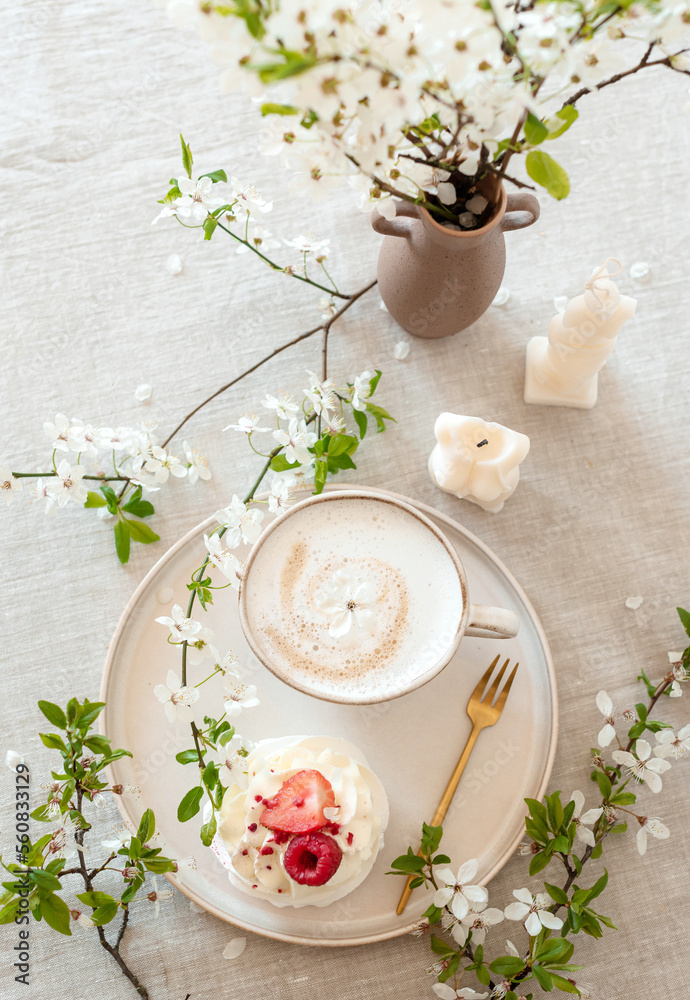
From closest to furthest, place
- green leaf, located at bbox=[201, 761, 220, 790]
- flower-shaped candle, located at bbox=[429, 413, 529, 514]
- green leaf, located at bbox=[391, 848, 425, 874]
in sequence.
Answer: green leaf, located at bbox=[201, 761, 220, 790], green leaf, located at bbox=[391, 848, 425, 874], flower-shaped candle, located at bbox=[429, 413, 529, 514]

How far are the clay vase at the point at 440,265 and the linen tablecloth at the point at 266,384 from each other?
0.35ft

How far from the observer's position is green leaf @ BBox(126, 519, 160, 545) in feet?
3.30

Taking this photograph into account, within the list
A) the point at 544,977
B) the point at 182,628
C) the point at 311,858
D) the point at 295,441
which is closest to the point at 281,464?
the point at 295,441

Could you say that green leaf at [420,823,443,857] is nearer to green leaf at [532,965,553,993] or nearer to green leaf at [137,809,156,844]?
green leaf at [532,965,553,993]

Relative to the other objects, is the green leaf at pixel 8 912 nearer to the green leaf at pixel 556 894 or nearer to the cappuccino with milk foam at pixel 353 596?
the cappuccino with milk foam at pixel 353 596

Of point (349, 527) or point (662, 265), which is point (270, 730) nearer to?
point (349, 527)

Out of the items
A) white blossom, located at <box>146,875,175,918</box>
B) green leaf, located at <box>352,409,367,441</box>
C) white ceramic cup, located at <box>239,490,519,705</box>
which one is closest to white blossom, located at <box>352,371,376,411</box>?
green leaf, located at <box>352,409,367,441</box>

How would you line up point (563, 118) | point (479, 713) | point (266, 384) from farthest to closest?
point (266, 384), point (479, 713), point (563, 118)

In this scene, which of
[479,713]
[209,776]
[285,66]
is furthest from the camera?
[479,713]

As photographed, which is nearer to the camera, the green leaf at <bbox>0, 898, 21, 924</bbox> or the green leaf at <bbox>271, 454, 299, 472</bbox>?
the green leaf at <bbox>0, 898, 21, 924</bbox>

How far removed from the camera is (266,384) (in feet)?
3.61

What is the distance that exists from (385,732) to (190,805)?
29 cm

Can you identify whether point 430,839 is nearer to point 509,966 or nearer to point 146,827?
point 509,966

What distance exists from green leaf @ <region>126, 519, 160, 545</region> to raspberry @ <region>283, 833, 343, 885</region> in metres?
0.45
